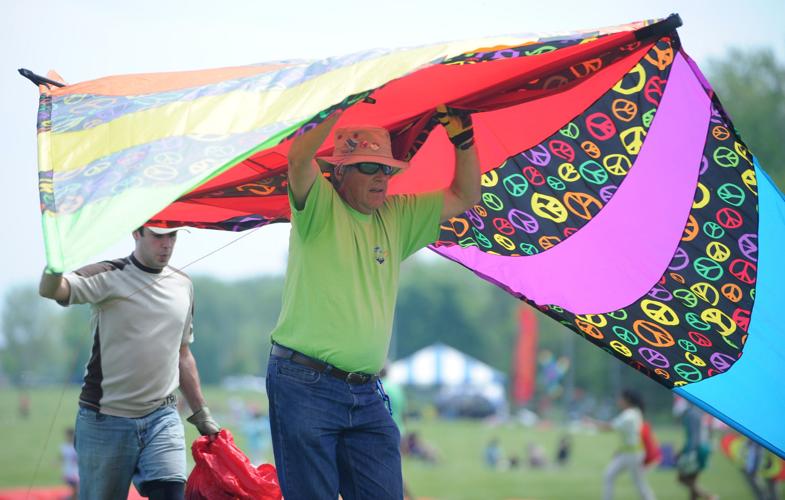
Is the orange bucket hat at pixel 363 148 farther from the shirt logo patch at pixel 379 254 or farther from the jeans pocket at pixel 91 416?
the jeans pocket at pixel 91 416

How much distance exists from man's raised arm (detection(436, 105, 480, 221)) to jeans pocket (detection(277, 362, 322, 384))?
0.92m

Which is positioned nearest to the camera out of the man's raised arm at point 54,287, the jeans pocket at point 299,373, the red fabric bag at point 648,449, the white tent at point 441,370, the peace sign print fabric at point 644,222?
the man's raised arm at point 54,287

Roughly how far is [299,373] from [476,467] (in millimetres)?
19520

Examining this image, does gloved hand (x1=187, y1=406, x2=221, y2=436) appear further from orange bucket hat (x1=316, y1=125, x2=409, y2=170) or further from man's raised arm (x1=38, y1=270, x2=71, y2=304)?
orange bucket hat (x1=316, y1=125, x2=409, y2=170)

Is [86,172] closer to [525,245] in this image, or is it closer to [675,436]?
[525,245]

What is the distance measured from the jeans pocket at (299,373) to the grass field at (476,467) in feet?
9.76

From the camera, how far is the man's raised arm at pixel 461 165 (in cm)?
392

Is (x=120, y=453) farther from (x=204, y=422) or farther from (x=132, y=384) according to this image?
(x=204, y=422)

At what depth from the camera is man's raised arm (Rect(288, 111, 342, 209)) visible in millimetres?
3336

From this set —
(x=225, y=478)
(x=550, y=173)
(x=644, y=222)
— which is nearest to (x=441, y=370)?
(x=225, y=478)

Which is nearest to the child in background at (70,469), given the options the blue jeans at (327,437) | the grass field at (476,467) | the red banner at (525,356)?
the grass field at (476,467)

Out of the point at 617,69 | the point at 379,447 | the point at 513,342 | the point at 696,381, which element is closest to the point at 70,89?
the point at 379,447

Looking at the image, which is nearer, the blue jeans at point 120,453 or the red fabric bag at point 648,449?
the blue jeans at point 120,453

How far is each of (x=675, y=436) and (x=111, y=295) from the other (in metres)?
33.0
